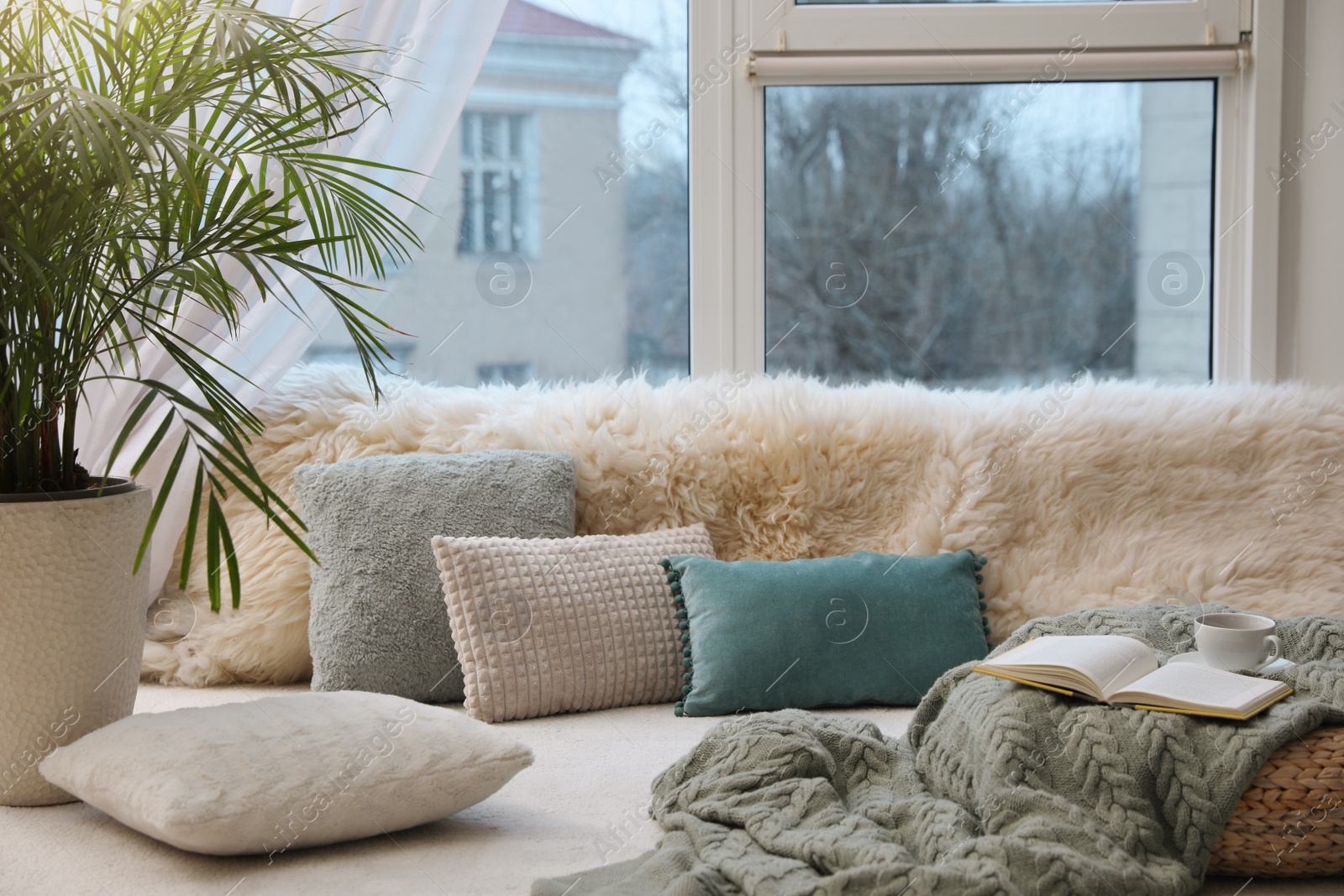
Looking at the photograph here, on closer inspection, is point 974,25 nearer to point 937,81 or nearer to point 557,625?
point 937,81

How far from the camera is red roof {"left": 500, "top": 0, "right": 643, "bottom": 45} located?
7.43ft

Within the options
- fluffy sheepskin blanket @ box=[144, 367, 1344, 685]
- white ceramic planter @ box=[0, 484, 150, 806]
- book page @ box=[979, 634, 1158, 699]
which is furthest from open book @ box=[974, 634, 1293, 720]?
Result: white ceramic planter @ box=[0, 484, 150, 806]

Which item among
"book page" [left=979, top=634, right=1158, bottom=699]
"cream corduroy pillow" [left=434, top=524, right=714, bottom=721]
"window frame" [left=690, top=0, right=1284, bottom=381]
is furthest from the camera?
"window frame" [left=690, top=0, right=1284, bottom=381]

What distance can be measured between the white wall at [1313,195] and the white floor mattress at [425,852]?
149 centimetres

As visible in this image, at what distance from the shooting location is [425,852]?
1.24 m

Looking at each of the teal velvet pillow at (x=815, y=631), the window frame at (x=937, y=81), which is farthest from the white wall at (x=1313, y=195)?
the teal velvet pillow at (x=815, y=631)

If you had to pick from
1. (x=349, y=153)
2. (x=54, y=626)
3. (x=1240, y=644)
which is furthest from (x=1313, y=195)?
(x=54, y=626)

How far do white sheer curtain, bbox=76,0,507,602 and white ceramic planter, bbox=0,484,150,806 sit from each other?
0.48 metres

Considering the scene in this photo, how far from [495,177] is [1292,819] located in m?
1.79

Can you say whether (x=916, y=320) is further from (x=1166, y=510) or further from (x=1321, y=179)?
(x=1321, y=179)

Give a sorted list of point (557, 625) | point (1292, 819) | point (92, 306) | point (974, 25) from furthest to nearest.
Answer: point (974, 25) → point (557, 625) → point (92, 306) → point (1292, 819)

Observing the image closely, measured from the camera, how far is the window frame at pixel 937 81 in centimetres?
225

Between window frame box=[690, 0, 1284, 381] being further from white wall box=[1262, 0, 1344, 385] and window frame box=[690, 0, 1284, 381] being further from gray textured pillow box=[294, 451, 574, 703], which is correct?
gray textured pillow box=[294, 451, 574, 703]

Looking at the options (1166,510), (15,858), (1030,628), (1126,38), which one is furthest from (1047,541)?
(15,858)
